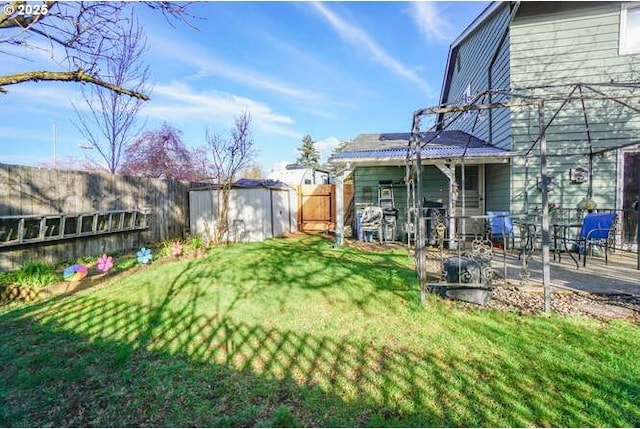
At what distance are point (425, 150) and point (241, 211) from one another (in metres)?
5.89

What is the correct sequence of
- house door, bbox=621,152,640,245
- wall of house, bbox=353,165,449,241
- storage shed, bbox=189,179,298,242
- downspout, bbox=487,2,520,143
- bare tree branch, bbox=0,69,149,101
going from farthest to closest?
storage shed, bbox=189,179,298,242 → wall of house, bbox=353,165,449,241 → downspout, bbox=487,2,520,143 → house door, bbox=621,152,640,245 → bare tree branch, bbox=0,69,149,101

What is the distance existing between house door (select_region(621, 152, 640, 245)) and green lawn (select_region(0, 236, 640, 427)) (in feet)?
18.5

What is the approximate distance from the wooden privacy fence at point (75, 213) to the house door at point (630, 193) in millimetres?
11868

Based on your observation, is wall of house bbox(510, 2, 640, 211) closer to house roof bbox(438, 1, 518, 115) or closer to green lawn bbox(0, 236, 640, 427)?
house roof bbox(438, 1, 518, 115)

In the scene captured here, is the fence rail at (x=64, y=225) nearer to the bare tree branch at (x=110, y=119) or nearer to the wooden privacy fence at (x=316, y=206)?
the bare tree branch at (x=110, y=119)

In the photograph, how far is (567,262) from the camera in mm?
6176

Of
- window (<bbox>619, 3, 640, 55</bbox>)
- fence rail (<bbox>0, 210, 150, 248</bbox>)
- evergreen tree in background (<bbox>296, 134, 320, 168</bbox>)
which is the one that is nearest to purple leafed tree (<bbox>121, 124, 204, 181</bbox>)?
fence rail (<bbox>0, 210, 150, 248</bbox>)

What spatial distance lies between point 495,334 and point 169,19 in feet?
14.9

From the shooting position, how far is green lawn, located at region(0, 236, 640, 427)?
2.15m

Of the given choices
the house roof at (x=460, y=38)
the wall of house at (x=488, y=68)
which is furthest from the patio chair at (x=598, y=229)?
the house roof at (x=460, y=38)

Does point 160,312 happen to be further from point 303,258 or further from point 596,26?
point 596,26

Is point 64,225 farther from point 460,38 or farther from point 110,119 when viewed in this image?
point 460,38

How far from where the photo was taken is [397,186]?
10.2 m

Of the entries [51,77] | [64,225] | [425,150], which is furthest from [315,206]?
[51,77]
